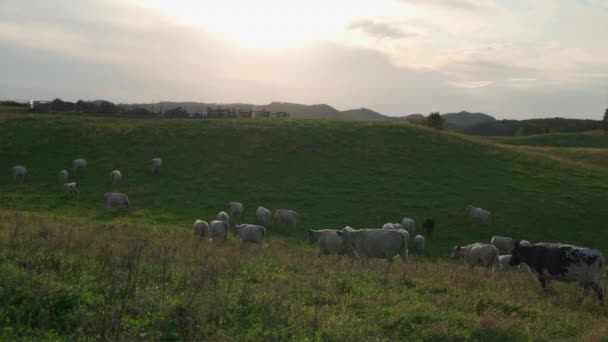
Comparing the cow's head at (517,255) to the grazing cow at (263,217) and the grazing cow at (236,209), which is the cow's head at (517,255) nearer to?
the grazing cow at (263,217)

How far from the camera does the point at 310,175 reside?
40.3m

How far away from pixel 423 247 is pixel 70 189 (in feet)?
76.7

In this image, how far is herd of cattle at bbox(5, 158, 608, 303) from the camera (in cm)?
1446

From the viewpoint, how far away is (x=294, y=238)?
27547 mm

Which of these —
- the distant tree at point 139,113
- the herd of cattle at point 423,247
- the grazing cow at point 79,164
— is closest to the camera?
the herd of cattle at point 423,247

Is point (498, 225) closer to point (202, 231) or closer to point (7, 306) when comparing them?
point (202, 231)

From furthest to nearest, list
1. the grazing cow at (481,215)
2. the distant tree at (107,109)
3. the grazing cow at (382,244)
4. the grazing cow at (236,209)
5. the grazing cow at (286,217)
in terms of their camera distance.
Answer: the distant tree at (107,109) → the grazing cow at (481,215) → the grazing cow at (236,209) → the grazing cow at (286,217) → the grazing cow at (382,244)

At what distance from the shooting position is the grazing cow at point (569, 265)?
1423 centimetres

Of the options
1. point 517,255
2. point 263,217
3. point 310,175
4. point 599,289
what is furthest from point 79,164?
point 599,289

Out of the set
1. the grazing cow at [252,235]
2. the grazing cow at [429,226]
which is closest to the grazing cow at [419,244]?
the grazing cow at [429,226]

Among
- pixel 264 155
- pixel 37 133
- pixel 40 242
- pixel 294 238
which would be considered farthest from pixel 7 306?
pixel 37 133

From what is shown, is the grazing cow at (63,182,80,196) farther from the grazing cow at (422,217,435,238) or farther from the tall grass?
the grazing cow at (422,217,435,238)

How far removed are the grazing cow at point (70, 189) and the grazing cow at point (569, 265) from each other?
95.6 ft

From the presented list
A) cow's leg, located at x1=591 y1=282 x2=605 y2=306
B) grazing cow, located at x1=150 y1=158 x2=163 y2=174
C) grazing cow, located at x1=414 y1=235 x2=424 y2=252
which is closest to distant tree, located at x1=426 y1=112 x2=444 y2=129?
grazing cow, located at x1=150 y1=158 x2=163 y2=174
